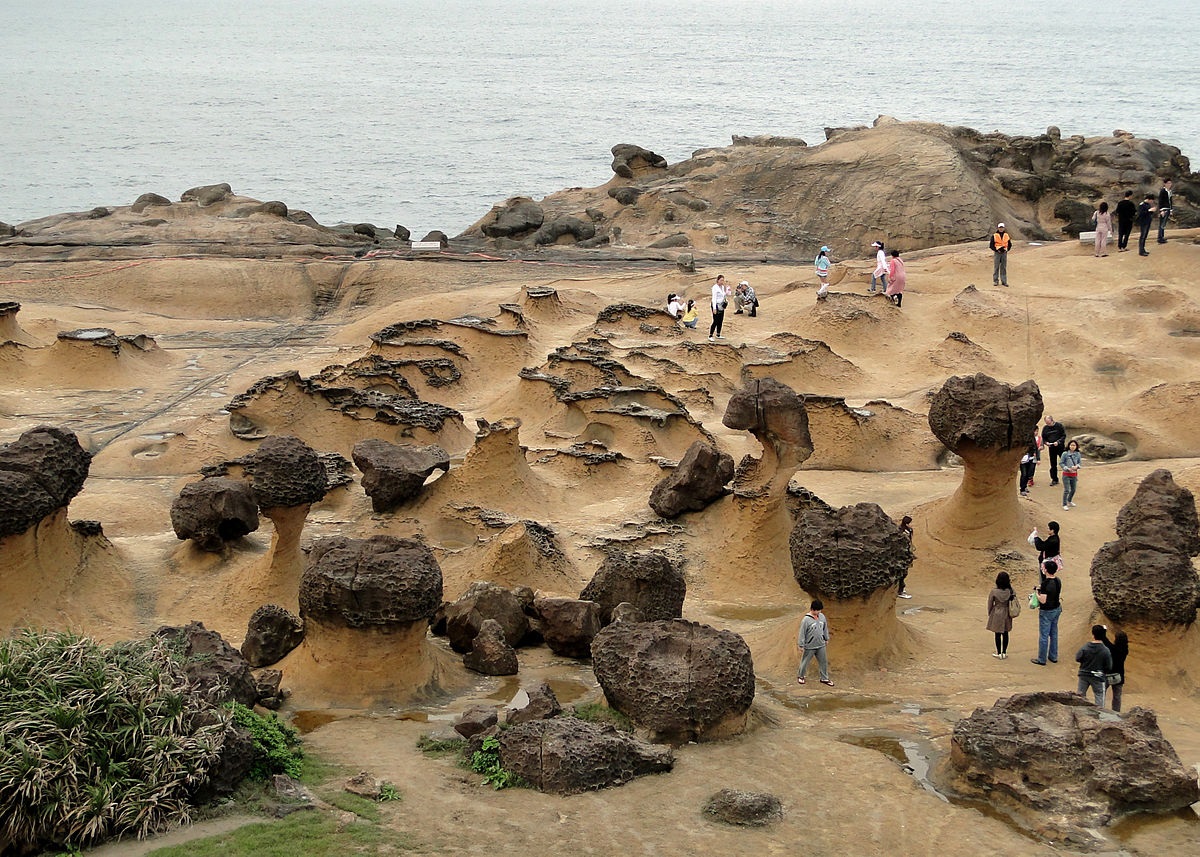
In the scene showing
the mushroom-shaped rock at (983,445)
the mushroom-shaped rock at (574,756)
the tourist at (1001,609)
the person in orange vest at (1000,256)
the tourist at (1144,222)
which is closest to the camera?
the mushroom-shaped rock at (574,756)

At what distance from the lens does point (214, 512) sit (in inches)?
699

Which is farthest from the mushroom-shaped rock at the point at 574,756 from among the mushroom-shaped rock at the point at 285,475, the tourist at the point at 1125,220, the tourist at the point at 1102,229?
the tourist at the point at 1125,220

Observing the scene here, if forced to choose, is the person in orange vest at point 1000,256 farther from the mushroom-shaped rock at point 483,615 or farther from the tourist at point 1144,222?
the mushroom-shaped rock at point 483,615

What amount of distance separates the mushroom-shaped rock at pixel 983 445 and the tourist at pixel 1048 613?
3.14 m

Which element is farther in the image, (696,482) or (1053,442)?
(1053,442)

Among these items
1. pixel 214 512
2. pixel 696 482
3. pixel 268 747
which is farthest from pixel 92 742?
pixel 696 482

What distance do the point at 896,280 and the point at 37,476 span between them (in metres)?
17.4

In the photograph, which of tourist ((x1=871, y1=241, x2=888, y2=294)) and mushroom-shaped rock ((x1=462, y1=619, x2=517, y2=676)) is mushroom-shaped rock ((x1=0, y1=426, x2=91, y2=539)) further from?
tourist ((x1=871, y1=241, x2=888, y2=294))

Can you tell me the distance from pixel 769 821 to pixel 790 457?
837 centimetres

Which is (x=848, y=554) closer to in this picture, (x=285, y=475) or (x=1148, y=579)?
(x=1148, y=579)

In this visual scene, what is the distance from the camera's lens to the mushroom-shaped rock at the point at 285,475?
55.4 feet

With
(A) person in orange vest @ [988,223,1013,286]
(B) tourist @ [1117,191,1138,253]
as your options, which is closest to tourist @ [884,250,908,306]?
(A) person in orange vest @ [988,223,1013,286]

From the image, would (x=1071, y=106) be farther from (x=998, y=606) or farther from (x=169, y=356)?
(x=998, y=606)

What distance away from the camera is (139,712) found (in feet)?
30.7
